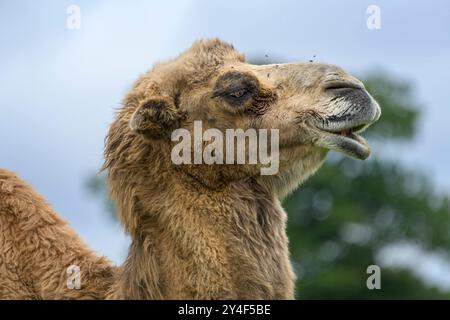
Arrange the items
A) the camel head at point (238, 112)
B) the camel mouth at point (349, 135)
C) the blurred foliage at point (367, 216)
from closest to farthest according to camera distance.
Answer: the camel mouth at point (349, 135), the camel head at point (238, 112), the blurred foliage at point (367, 216)

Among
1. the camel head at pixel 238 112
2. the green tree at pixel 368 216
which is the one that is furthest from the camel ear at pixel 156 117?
the green tree at pixel 368 216

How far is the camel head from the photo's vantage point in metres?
8.31

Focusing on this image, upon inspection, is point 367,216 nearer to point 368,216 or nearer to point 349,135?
point 368,216

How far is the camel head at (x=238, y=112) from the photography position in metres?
8.31

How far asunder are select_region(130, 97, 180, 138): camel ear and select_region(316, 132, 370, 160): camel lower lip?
1037mm

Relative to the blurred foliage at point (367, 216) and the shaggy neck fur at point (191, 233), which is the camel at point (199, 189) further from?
the blurred foliage at point (367, 216)

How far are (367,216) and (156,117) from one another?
137ft

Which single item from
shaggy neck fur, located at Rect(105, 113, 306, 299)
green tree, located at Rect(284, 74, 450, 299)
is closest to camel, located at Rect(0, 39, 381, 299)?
shaggy neck fur, located at Rect(105, 113, 306, 299)

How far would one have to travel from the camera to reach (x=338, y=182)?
158 feet

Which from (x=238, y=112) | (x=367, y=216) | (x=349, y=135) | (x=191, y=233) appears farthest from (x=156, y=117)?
(x=367, y=216)

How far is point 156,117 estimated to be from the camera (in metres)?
8.53

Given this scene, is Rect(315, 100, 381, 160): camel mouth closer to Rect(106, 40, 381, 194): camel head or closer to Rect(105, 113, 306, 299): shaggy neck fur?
Rect(106, 40, 381, 194): camel head
